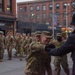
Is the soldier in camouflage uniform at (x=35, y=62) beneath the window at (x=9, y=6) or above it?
beneath

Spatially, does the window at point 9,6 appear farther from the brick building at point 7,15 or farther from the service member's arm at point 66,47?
the service member's arm at point 66,47


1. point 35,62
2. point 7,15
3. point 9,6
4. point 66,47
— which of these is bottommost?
point 35,62

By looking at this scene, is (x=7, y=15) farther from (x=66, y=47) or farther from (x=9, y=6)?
(x=66, y=47)

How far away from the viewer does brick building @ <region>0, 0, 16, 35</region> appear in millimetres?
36188

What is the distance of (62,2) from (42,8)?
704 cm

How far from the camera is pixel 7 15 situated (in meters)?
37.1

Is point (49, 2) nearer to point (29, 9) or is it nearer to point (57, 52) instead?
point (29, 9)

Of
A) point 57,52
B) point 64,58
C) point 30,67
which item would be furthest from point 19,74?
point 57,52

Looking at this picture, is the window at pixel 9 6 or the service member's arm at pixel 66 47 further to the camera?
the window at pixel 9 6

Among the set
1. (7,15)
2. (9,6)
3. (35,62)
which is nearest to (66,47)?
(35,62)

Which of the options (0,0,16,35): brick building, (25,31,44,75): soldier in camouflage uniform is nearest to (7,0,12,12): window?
(0,0,16,35): brick building

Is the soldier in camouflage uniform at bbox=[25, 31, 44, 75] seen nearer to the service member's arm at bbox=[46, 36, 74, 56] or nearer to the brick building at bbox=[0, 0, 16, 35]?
the service member's arm at bbox=[46, 36, 74, 56]

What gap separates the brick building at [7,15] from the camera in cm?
3619

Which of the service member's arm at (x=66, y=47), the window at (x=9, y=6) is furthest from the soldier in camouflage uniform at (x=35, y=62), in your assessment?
the window at (x=9, y=6)
